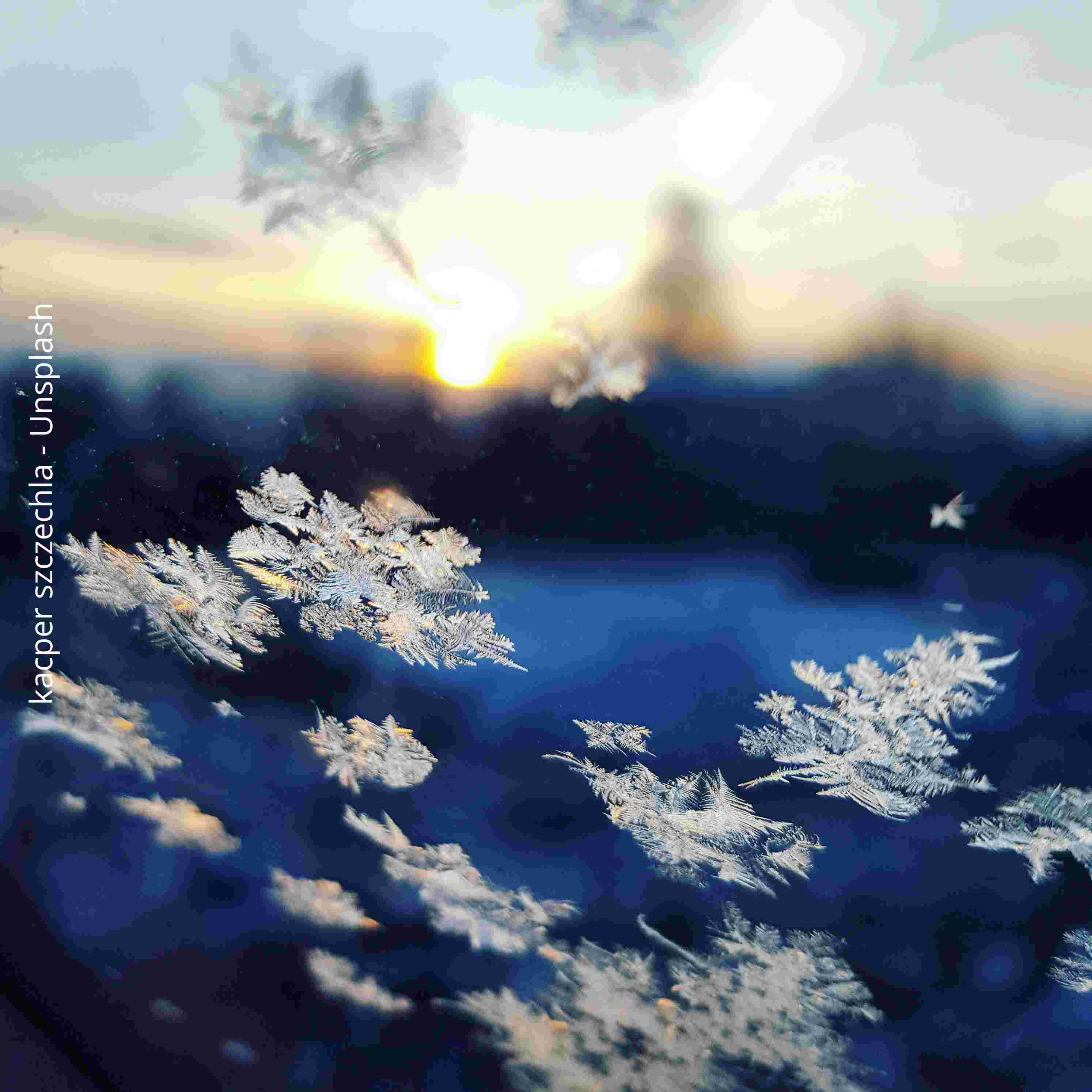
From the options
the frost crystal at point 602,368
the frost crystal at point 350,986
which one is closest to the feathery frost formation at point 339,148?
the frost crystal at point 602,368

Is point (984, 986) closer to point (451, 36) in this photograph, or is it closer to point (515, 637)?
point (515, 637)

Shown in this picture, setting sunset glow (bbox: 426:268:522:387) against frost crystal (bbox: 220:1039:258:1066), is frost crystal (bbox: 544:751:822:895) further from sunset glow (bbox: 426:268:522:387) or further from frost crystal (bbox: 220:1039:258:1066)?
frost crystal (bbox: 220:1039:258:1066)

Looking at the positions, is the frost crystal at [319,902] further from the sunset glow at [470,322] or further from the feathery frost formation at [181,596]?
the sunset glow at [470,322]

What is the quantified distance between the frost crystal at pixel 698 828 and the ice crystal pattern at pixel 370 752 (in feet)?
0.48

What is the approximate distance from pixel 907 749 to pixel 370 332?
0.53m

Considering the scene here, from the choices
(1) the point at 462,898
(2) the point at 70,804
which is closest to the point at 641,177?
(1) the point at 462,898

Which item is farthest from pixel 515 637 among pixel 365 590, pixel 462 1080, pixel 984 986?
pixel 462 1080

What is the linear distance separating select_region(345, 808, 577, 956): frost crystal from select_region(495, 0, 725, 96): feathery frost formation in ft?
2.25

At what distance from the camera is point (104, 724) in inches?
32.3

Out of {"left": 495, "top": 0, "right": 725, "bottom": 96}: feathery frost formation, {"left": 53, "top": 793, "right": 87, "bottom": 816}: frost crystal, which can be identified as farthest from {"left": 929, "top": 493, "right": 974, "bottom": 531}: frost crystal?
{"left": 53, "top": 793, "right": 87, "bottom": 816}: frost crystal

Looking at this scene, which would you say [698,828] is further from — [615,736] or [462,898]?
[462,898]

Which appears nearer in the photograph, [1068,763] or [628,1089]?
[1068,763]

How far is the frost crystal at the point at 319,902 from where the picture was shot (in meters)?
0.79

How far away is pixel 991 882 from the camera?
56 cm
